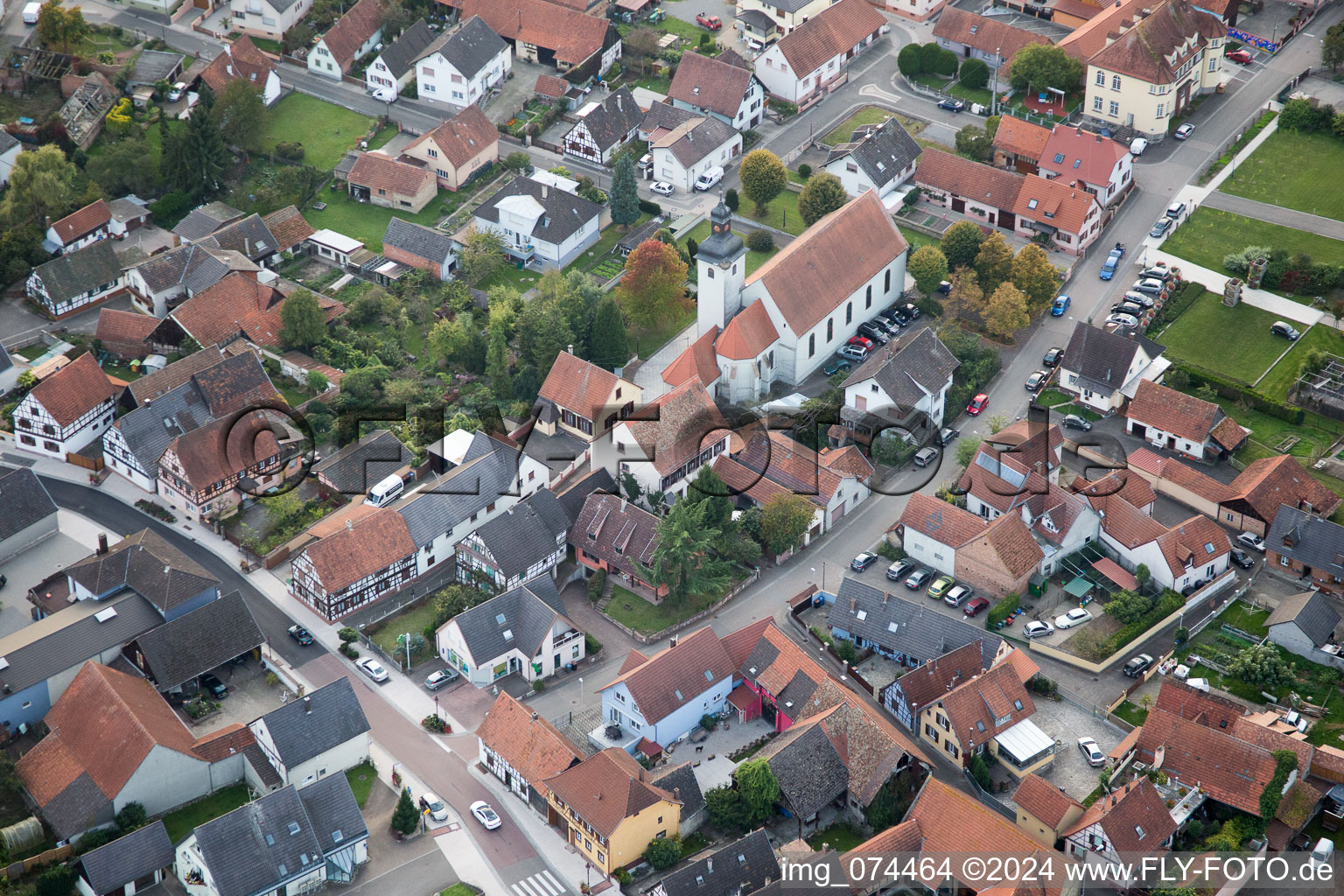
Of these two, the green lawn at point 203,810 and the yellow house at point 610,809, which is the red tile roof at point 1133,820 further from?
the green lawn at point 203,810

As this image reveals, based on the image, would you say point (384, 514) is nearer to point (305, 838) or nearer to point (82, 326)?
point (305, 838)

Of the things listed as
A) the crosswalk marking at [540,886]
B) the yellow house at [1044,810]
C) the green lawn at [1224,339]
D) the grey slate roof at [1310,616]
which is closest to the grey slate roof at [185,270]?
the crosswalk marking at [540,886]

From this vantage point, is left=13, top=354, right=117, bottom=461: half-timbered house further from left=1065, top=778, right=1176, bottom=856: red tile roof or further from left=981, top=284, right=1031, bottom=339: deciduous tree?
left=1065, top=778, right=1176, bottom=856: red tile roof

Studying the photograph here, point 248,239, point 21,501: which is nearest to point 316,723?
point 21,501

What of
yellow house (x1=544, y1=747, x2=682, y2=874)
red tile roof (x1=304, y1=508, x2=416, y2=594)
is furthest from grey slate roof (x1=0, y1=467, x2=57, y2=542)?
yellow house (x1=544, y1=747, x2=682, y2=874)

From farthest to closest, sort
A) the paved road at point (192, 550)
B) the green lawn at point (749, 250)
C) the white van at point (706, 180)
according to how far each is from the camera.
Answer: the white van at point (706, 180)
the green lawn at point (749, 250)
the paved road at point (192, 550)

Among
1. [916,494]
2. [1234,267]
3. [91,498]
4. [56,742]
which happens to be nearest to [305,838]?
[56,742]

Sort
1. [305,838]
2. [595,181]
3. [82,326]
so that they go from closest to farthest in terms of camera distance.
Result: 1. [305,838]
2. [82,326]
3. [595,181]
